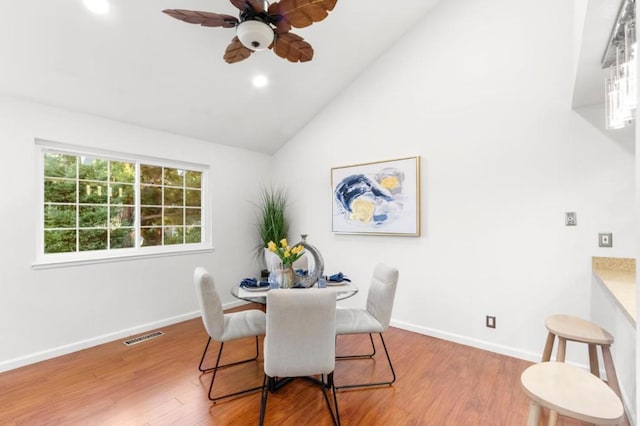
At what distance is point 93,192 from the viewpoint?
10.6 ft

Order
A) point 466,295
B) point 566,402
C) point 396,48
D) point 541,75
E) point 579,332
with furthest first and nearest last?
point 396,48 < point 466,295 < point 541,75 < point 579,332 < point 566,402

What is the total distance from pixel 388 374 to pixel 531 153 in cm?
236

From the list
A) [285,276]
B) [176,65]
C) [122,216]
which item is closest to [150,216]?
[122,216]

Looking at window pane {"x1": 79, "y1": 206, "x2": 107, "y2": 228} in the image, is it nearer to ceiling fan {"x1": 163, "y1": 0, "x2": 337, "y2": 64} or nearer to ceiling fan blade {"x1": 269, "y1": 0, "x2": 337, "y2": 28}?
ceiling fan {"x1": 163, "y1": 0, "x2": 337, "y2": 64}

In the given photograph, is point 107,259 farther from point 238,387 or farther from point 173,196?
point 238,387

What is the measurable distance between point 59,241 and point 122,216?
61 centimetres

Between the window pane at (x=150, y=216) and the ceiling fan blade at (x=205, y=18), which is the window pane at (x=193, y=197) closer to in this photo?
the window pane at (x=150, y=216)

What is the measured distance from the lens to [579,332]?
174 cm

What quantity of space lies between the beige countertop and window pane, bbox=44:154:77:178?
4.41m

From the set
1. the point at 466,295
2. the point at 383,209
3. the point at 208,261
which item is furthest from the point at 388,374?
the point at 208,261

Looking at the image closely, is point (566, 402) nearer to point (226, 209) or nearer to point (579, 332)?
point (579, 332)

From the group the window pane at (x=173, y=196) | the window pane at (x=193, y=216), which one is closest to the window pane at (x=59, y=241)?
the window pane at (x=173, y=196)

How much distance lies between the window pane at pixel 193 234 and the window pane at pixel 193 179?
59 cm

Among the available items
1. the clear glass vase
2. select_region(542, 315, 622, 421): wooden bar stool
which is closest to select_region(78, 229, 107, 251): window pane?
the clear glass vase
